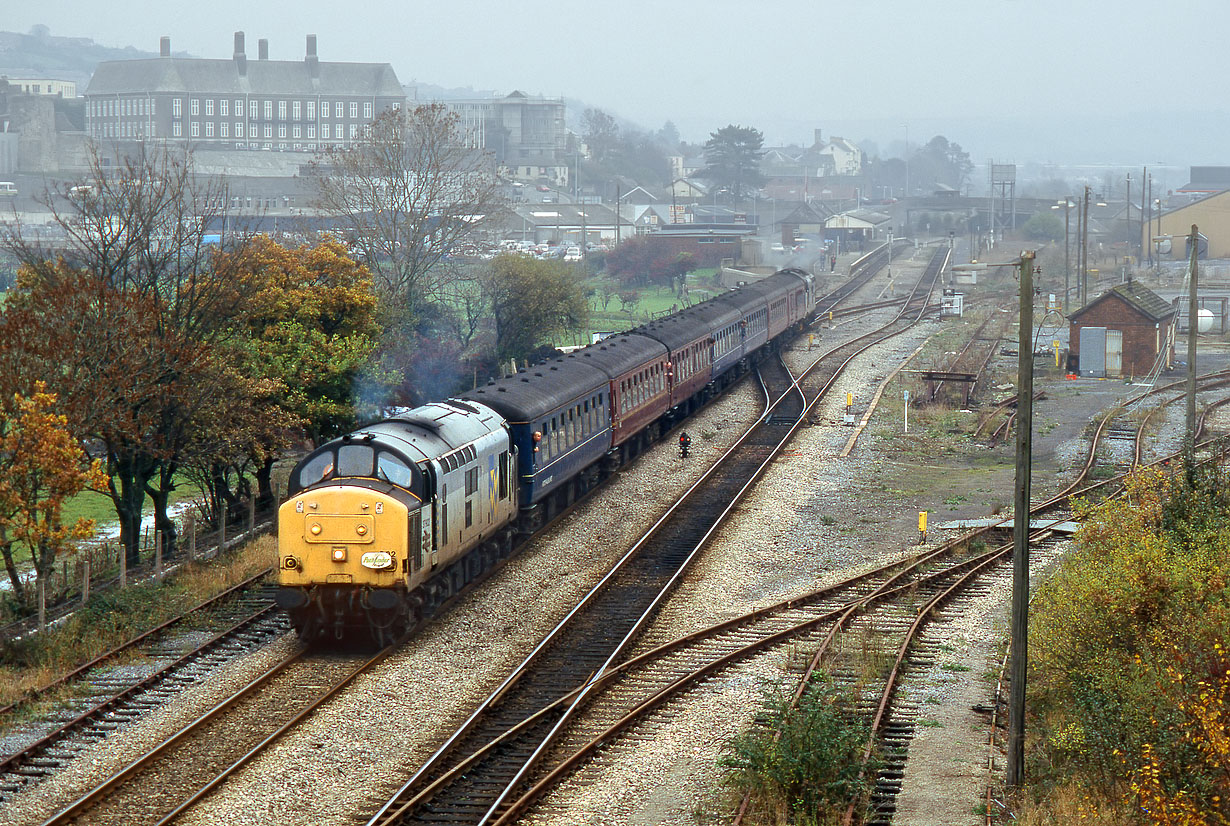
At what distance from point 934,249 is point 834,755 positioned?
12828 cm

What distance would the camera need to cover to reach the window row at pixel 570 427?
93.1 feet

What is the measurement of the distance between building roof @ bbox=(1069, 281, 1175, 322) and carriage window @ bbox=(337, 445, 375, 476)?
39.5 meters

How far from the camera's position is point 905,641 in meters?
21.3

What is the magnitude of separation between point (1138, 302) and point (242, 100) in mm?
161160

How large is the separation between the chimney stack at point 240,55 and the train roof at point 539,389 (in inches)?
6828

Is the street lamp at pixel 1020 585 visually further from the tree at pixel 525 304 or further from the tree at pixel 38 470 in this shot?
the tree at pixel 525 304

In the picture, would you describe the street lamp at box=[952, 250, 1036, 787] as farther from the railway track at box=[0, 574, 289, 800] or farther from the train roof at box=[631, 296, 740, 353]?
the train roof at box=[631, 296, 740, 353]

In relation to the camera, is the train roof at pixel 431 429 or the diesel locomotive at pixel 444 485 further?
the train roof at pixel 431 429

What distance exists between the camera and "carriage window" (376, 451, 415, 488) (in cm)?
2055

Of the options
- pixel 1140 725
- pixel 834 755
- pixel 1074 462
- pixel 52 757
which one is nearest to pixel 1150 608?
pixel 1140 725

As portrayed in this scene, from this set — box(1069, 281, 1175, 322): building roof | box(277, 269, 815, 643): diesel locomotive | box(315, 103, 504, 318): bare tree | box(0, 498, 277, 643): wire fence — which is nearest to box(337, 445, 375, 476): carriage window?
box(277, 269, 815, 643): diesel locomotive

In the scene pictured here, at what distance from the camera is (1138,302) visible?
53.2m

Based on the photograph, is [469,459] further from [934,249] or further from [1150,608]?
[934,249]

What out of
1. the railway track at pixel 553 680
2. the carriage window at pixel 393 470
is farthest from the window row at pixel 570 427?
the carriage window at pixel 393 470
